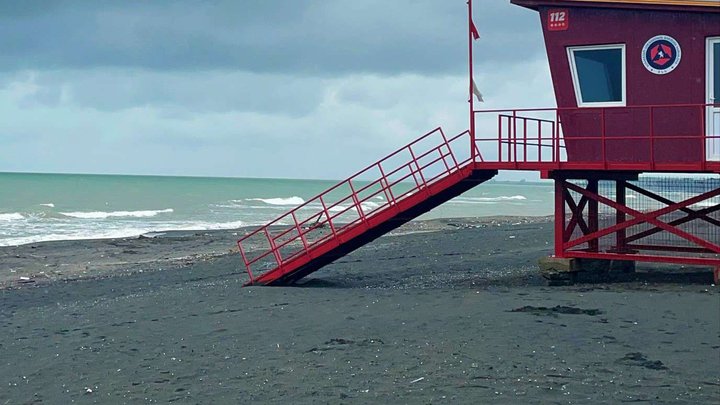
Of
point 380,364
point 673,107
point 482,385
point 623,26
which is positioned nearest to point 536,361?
point 482,385

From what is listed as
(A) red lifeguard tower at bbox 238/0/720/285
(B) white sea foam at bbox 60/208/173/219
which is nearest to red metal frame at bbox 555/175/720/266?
(A) red lifeguard tower at bbox 238/0/720/285

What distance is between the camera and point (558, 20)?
15.8 meters

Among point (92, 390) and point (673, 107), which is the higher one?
point (673, 107)

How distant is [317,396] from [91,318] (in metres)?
7.06

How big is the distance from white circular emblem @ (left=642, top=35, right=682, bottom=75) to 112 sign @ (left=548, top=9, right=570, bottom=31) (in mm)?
1469

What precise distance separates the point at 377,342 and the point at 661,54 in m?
7.27

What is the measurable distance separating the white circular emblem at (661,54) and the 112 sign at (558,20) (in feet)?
4.82

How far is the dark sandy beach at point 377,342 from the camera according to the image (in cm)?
970

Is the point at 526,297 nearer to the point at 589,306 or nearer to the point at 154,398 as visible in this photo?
the point at 589,306

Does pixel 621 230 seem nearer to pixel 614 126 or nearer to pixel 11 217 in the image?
pixel 614 126

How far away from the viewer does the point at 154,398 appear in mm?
10023

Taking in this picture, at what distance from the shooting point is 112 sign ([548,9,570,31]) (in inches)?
619

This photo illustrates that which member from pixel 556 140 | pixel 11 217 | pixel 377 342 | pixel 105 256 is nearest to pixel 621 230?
pixel 556 140

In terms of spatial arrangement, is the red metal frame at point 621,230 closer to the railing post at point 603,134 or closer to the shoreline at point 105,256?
the railing post at point 603,134
